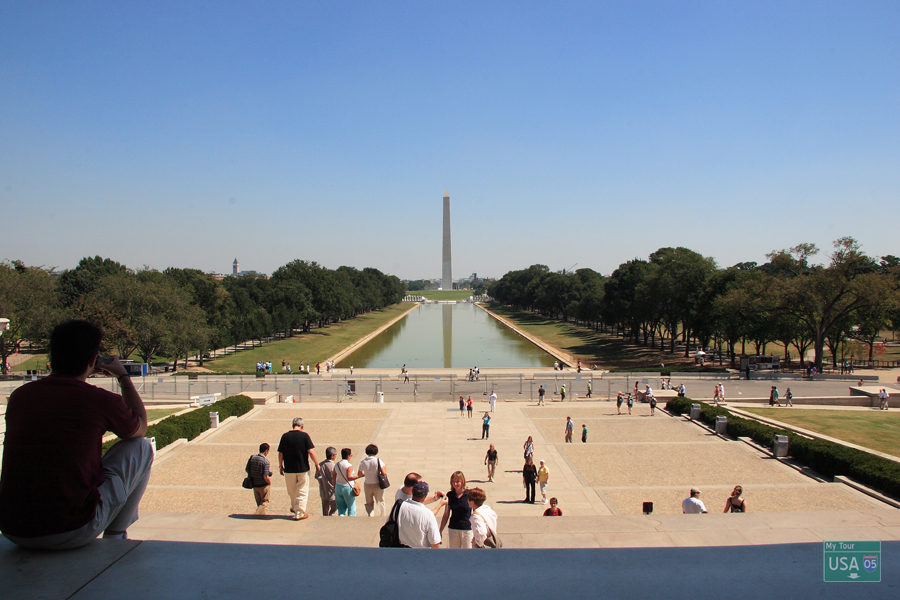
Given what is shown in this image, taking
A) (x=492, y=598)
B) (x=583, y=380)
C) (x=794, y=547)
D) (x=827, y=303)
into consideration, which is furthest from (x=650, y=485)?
(x=827, y=303)

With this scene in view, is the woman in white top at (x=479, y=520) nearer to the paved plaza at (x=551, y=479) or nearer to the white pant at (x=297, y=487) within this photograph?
the paved plaza at (x=551, y=479)

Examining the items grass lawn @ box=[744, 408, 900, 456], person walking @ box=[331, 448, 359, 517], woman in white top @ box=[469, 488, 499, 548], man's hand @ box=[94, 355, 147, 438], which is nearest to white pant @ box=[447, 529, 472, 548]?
woman in white top @ box=[469, 488, 499, 548]

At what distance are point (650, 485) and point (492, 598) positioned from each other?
14253 millimetres

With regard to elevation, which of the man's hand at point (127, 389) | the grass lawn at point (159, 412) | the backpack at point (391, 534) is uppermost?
the man's hand at point (127, 389)

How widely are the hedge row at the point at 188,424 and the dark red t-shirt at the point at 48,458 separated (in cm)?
1537

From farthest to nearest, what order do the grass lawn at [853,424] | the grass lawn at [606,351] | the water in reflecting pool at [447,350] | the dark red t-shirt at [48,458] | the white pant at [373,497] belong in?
1. the water in reflecting pool at [447,350]
2. the grass lawn at [606,351]
3. the grass lawn at [853,424]
4. the white pant at [373,497]
5. the dark red t-shirt at [48,458]

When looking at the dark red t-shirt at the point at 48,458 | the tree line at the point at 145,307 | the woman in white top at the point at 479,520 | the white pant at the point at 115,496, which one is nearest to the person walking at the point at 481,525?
the woman in white top at the point at 479,520

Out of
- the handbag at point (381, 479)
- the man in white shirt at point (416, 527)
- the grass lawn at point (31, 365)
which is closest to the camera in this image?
the man in white shirt at point (416, 527)

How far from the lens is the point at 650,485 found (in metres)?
15.6

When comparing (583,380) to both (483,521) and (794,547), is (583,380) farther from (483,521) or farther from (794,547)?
(794,547)

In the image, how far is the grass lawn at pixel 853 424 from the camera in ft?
68.3

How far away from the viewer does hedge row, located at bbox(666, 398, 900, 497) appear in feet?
46.2

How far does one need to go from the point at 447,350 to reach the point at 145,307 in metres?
30.5

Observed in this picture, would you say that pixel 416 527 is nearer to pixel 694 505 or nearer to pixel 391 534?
pixel 391 534
